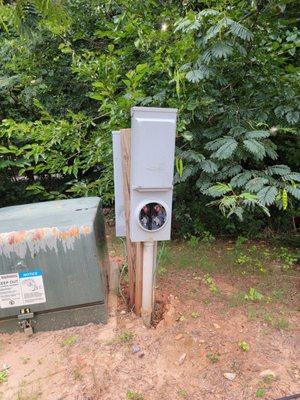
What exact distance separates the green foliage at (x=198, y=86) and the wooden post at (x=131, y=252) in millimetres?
381

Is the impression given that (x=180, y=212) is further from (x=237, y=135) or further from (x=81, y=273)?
(x=81, y=273)

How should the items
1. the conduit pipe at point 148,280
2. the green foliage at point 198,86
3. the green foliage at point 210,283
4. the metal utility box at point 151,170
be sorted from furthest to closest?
1. the green foliage at point 210,283
2. the green foliage at point 198,86
3. the conduit pipe at point 148,280
4. the metal utility box at point 151,170

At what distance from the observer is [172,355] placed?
6.54ft

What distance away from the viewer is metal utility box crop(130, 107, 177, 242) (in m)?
1.84

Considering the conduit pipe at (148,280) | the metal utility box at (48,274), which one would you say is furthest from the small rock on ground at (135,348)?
the metal utility box at (48,274)

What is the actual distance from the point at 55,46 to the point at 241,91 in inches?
106

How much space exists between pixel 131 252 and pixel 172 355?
692 millimetres

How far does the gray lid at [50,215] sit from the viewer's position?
215 centimetres

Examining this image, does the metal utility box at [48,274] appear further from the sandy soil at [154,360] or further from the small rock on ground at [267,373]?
the small rock on ground at [267,373]

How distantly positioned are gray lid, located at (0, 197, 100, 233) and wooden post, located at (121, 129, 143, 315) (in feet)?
0.96

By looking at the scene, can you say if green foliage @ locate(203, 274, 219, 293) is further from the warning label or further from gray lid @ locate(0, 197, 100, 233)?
the warning label

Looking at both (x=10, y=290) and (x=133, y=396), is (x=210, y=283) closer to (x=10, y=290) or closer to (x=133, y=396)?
(x=133, y=396)

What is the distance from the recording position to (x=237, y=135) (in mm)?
2461

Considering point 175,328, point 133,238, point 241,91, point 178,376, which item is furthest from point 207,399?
point 241,91
